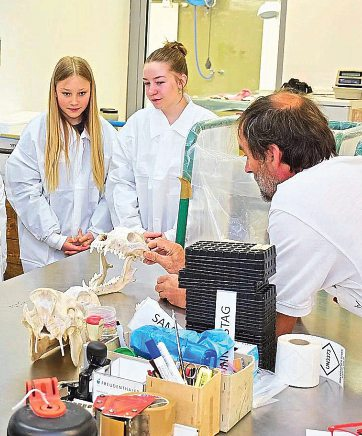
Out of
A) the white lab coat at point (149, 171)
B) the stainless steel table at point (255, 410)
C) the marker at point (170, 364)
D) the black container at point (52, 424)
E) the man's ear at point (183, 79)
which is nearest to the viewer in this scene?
the black container at point (52, 424)

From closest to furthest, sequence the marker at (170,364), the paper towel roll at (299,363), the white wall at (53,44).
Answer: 1. the marker at (170,364)
2. the paper towel roll at (299,363)
3. the white wall at (53,44)

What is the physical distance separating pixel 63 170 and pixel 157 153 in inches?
17.6

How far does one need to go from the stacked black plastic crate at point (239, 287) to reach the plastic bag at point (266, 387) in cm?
3

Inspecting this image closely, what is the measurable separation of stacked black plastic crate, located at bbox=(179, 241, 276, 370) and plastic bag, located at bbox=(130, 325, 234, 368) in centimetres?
9

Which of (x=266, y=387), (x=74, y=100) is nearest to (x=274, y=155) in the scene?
(x=266, y=387)

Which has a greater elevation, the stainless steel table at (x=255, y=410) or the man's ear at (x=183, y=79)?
the man's ear at (x=183, y=79)

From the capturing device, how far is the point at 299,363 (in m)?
1.63

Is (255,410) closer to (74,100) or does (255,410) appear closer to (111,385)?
(111,385)

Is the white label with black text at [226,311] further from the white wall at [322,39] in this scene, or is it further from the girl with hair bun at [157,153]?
the white wall at [322,39]

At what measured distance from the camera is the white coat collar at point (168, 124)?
3.31m

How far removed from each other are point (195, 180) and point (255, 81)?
3.33m

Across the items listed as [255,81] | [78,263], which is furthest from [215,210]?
[255,81]

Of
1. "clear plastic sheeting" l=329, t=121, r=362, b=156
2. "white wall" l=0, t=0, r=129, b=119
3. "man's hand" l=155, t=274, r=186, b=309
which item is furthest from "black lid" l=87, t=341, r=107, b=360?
"white wall" l=0, t=0, r=129, b=119

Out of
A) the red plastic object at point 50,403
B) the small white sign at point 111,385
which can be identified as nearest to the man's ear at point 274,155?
the small white sign at point 111,385
